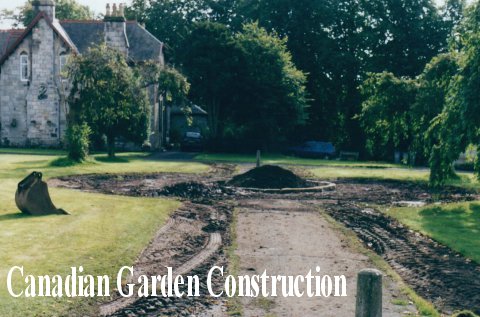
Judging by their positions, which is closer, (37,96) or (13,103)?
(37,96)

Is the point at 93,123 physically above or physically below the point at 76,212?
above

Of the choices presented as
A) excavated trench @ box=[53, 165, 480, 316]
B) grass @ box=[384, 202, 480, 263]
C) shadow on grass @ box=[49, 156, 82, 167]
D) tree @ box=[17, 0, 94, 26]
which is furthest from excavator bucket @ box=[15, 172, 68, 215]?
tree @ box=[17, 0, 94, 26]

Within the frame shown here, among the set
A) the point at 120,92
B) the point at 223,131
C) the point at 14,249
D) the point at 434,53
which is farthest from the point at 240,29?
the point at 14,249

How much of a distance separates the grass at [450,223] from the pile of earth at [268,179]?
695 cm

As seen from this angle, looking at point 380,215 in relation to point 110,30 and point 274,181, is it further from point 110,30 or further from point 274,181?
point 110,30

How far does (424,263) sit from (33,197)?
10410mm

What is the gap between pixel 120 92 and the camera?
127ft

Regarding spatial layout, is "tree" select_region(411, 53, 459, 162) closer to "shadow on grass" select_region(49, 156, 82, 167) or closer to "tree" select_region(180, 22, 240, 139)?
"shadow on grass" select_region(49, 156, 82, 167)

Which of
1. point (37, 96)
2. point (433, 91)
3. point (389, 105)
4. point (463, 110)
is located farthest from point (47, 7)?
point (463, 110)

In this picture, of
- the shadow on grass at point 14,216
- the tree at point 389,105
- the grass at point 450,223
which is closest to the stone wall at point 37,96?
the tree at point 389,105

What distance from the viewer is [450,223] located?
58.3 feet

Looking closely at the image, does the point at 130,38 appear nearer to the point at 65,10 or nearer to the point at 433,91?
the point at 65,10

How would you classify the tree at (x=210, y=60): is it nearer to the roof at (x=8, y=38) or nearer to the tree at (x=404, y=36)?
the tree at (x=404, y=36)

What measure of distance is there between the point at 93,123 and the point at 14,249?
28.0 m
